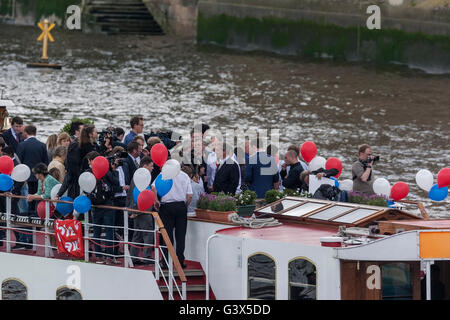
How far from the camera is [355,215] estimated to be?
14430 mm

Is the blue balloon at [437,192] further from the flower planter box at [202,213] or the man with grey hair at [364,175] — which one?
the flower planter box at [202,213]

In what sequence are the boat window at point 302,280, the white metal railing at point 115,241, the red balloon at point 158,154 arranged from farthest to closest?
Answer: the red balloon at point 158,154, the white metal railing at point 115,241, the boat window at point 302,280

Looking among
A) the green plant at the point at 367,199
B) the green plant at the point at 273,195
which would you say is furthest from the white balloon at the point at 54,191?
the green plant at the point at 367,199

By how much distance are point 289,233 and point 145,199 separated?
1793mm

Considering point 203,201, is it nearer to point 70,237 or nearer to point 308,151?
point 70,237

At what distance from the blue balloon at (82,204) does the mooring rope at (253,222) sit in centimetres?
178

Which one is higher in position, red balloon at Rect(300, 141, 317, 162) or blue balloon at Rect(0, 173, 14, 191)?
red balloon at Rect(300, 141, 317, 162)

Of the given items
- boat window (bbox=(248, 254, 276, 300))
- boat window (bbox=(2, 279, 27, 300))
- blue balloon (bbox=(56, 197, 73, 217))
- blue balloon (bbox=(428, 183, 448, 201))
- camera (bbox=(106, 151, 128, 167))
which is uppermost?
camera (bbox=(106, 151, 128, 167))

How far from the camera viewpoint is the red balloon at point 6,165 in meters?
15.5

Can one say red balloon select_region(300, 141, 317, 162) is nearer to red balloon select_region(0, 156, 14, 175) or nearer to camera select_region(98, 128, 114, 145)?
camera select_region(98, 128, 114, 145)

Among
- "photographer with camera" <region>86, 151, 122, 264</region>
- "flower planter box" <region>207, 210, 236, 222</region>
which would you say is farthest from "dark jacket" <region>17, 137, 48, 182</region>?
"flower planter box" <region>207, 210, 236, 222</region>

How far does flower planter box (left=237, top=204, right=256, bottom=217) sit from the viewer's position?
50.5ft

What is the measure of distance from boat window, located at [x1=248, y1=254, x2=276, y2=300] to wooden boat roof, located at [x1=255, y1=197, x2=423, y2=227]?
4.02ft

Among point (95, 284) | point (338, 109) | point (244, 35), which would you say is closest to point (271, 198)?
point (95, 284)
